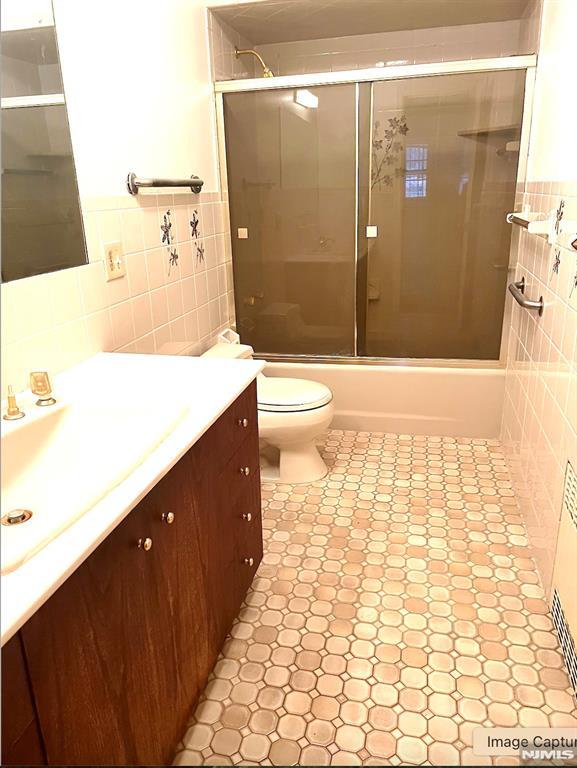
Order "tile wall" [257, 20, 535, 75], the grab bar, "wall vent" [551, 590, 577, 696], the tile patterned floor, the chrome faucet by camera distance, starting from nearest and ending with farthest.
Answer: the chrome faucet < the tile patterned floor < "wall vent" [551, 590, 577, 696] < the grab bar < "tile wall" [257, 20, 535, 75]

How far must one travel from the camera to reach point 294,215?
9.39ft

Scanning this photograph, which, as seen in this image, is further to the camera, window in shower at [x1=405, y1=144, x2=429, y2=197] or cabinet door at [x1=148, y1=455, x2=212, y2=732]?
window in shower at [x1=405, y1=144, x2=429, y2=197]

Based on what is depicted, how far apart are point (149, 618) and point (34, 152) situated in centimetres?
115

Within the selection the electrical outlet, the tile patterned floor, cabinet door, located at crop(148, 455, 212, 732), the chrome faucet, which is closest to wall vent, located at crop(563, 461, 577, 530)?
the tile patterned floor

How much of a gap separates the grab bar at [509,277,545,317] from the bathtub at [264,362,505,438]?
0.54 m

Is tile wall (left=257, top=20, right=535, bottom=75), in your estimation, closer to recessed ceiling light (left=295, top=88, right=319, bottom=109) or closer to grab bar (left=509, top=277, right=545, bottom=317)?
recessed ceiling light (left=295, top=88, right=319, bottom=109)

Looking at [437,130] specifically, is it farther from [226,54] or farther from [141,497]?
[141,497]

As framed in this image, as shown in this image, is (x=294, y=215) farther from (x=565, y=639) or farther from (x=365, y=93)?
(x=565, y=639)

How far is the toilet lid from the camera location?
2354mm

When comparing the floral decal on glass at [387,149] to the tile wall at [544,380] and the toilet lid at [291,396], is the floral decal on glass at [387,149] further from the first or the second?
the toilet lid at [291,396]

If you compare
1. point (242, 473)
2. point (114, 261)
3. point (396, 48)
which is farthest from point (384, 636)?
point (396, 48)

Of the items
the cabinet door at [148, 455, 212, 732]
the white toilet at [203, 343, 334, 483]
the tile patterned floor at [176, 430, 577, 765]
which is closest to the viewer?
the cabinet door at [148, 455, 212, 732]

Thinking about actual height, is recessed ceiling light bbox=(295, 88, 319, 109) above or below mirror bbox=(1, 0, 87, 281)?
above

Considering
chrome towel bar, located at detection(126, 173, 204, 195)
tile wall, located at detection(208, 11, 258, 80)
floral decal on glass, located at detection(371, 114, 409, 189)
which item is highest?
tile wall, located at detection(208, 11, 258, 80)
